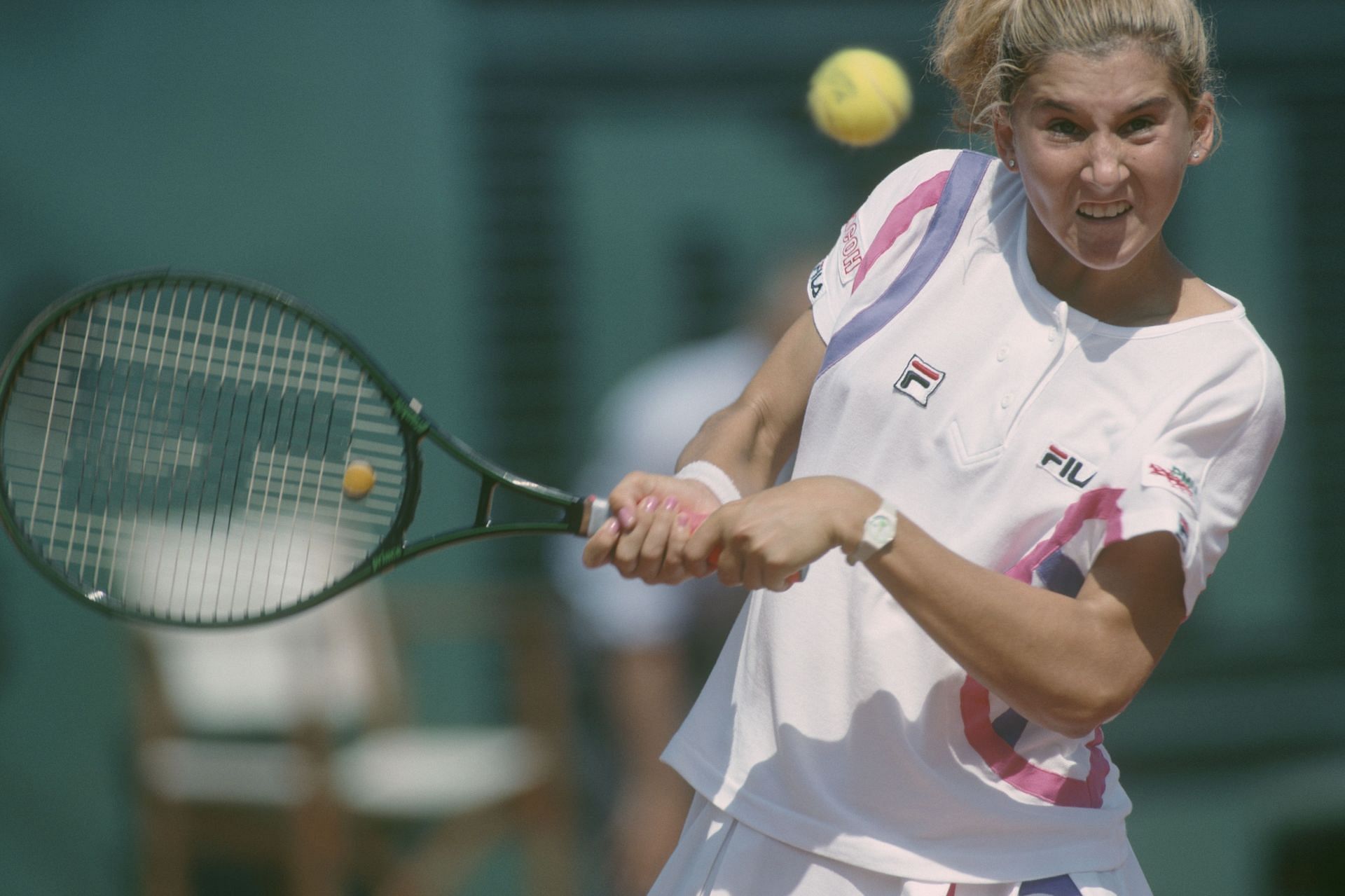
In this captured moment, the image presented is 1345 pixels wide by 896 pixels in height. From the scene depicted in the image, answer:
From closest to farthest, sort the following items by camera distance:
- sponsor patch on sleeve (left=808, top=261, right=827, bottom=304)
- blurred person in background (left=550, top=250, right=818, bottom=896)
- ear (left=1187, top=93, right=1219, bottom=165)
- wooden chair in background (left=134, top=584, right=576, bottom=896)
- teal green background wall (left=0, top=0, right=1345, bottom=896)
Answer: ear (left=1187, top=93, right=1219, bottom=165) < sponsor patch on sleeve (left=808, top=261, right=827, bottom=304) < blurred person in background (left=550, top=250, right=818, bottom=896) < wooden chair in background (left=134, top=584, right=576, bottom=896) < teal green background wall (left=0, top=0, right=1345, bottom=896)

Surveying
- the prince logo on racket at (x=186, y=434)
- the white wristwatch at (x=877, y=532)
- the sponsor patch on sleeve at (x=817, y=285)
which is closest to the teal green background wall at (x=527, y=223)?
the prince logo on racket at (x=186, y=434)

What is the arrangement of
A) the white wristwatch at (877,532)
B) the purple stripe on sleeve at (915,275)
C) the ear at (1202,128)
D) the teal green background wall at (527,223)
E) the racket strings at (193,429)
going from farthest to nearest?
the teal green background wall at (527,223)
the racket strings at (193,429)
the purple stripe on sleeve at (915,275)
the ear at (1202,128)
the white wristwatch at (877,532)

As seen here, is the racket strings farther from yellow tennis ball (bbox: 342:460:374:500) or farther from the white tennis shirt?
the white tennis shirt

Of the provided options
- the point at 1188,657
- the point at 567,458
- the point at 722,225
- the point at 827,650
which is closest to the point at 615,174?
the point at 722,225

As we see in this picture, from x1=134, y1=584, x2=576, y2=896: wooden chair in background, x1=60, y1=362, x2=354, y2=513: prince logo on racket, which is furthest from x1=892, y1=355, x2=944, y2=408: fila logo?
x1=134, y1=584, x2=576, y2=896: wooden chair in background

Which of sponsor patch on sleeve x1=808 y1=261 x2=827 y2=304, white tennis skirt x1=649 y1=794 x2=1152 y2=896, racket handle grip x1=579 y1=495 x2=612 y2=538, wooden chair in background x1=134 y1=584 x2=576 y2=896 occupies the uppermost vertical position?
sponsor patch on sleeve x1=808 y1=261 x2=827 y2=304

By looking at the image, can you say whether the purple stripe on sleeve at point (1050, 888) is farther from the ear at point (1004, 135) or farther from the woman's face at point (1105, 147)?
the ear at point (1004, 135)

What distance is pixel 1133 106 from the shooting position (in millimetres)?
1798

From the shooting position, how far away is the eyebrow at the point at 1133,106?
1799 mm

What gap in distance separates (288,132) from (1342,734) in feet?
11.5

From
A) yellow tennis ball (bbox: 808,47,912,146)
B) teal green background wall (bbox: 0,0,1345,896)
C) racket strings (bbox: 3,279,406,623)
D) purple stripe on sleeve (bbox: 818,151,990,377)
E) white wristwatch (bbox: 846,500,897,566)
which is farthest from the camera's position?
teal green background wall (bbox: 0,0,1345,896)

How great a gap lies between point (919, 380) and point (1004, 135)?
29 centimetres

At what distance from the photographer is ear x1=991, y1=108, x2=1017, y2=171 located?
1.92m

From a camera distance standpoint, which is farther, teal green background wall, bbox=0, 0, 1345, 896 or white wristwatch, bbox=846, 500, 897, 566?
teal green background wall, bbox=0, 0, 1345, 896
